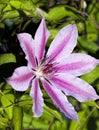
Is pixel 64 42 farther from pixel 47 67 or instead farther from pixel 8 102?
pixel 8 102

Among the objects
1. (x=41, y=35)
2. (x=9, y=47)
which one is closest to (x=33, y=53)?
(x=41, y=35)

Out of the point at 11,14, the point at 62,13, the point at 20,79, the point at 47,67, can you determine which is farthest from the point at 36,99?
the point at 62,13

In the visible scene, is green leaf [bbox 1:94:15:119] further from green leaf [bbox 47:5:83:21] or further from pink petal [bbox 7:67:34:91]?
green leaf [bbox 47:5:83:21]

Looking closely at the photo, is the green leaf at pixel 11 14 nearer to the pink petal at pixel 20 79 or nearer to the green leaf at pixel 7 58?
the green leaf at pixel 7 58

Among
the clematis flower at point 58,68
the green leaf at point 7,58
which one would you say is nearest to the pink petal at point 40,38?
the clematis flower at point 58,68

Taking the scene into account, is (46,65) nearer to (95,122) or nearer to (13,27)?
(13,27)
